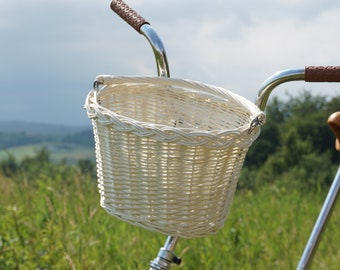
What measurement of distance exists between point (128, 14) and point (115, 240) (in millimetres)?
1592

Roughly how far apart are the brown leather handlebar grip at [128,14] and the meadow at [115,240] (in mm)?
868

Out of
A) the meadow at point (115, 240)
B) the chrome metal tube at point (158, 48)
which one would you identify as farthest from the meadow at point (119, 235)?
the chrome metal tube at point (158, 48)

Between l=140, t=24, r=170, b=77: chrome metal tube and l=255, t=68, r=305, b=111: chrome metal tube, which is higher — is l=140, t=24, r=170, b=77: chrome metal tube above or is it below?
below

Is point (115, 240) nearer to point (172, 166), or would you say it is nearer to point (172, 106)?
point (172, 106)

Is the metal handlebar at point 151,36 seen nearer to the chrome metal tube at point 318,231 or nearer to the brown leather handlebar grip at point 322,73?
the brown leather handlebar grip at point 322,73

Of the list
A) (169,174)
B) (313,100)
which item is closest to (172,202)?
(169,174)

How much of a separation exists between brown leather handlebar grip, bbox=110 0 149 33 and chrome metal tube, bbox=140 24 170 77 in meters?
0.02

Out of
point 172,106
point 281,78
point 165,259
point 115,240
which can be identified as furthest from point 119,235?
point 281,78

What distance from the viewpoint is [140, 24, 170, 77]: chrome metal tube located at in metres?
2.08

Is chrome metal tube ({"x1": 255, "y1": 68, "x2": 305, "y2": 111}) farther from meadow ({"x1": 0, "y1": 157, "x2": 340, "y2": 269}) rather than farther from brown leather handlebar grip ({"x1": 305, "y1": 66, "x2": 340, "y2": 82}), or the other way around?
meadow ({"x1": 0, "y1": 157, "x2": 340, "y2": 269})

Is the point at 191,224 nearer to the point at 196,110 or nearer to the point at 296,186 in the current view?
the point at 196,110

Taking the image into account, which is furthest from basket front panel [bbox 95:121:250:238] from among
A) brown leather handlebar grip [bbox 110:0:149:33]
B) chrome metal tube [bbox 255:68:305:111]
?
brown leather handlebar grip [bbox 110:0:149:33]

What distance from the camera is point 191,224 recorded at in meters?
1.77

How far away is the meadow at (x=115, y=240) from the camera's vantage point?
296 cm
